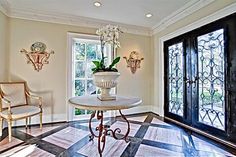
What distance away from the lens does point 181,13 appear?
155 inches

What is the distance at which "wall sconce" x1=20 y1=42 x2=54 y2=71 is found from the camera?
3.91 metres

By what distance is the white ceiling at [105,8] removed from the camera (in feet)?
11.4

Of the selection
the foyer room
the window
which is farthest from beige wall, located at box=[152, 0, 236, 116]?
the window

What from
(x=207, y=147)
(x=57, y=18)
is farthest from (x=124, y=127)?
(x=57, y=18)

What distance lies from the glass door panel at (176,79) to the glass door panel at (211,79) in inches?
23.7

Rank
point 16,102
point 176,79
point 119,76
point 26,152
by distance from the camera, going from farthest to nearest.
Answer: point 176,79
point 16,102
point 119,76
point 26,152

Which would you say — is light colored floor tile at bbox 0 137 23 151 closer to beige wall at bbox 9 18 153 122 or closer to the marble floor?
the marble floor

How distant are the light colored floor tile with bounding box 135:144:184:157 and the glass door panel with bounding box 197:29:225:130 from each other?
106 centimetres

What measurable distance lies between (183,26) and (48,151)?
3495mm

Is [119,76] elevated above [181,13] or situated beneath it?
situated beneath

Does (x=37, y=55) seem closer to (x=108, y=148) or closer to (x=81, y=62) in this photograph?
(x=81, y=62)

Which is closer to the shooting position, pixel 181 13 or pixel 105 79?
pixel 105 79

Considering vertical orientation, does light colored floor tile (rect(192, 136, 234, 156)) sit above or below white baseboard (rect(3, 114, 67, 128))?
below

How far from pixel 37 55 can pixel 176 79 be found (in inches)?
125
